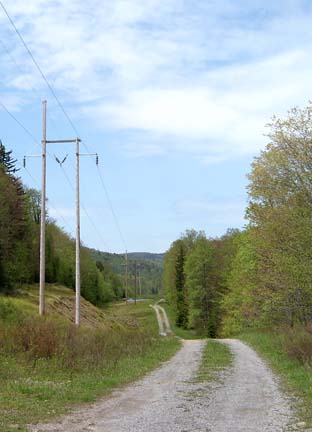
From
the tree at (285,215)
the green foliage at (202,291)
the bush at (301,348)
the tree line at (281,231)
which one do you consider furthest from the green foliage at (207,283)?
the bush at (301,348)

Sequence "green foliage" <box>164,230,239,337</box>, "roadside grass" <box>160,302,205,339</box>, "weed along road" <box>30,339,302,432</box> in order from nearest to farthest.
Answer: "weed along road" <box>30,339,302,432</box>
"roadside grass" <box>160,302,205,339</box>
"green foliage" <box>164,230,239,337</box>

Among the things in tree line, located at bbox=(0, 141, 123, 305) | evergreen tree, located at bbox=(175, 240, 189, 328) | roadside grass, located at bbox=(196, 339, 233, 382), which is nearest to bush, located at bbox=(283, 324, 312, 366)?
roadside grass, located at bbox=(196, 339, 233, 382)

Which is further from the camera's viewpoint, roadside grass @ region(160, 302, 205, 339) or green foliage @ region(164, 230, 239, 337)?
green foliage @ region(164, 230, 239, 337)

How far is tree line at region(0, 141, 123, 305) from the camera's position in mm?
59656

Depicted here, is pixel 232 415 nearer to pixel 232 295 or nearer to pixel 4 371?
pixel 4 371

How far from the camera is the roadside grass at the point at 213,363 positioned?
17248mm

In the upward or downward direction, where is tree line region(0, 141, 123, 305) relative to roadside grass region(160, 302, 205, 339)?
upward

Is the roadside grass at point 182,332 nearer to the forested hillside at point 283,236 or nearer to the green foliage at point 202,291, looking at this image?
the green foliage at point 202,291

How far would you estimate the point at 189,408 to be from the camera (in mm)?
11492

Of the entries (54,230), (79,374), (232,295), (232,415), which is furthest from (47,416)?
(54,230)

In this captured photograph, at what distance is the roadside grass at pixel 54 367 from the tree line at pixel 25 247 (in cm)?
3589

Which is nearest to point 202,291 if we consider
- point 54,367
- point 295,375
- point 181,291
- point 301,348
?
point 181,291

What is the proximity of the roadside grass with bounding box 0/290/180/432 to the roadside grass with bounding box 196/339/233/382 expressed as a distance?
181cm

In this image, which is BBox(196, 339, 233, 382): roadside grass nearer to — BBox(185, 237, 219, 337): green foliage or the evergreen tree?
BBox(185, 237, 219, 337): green foliage
